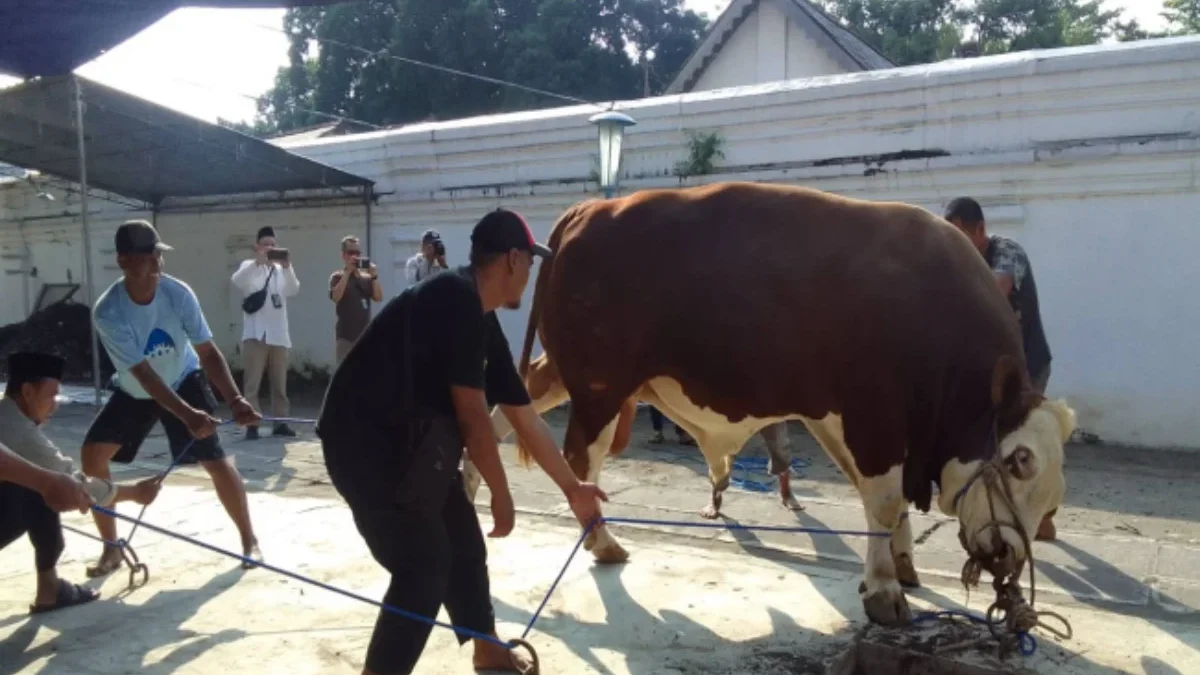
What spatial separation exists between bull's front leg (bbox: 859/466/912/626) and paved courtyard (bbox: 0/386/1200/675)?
13 cm

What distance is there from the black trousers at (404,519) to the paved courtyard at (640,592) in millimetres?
692

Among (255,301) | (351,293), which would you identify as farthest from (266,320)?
(351,293)

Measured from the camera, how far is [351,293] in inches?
387

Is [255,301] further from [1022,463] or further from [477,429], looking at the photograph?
[1022,463]

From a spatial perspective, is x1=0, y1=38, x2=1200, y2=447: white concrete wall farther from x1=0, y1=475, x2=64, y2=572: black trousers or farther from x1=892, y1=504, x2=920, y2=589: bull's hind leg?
x1=0, y1=475, x2=64, y2=572: black trousers

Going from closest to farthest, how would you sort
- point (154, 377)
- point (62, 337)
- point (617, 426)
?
1. point (154, 377)
2. point (617, 426)
3. point (62, 337)

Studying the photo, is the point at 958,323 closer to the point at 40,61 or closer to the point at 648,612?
the point at 648,612

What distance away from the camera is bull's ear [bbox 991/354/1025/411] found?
13.0ft

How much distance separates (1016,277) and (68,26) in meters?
6.55

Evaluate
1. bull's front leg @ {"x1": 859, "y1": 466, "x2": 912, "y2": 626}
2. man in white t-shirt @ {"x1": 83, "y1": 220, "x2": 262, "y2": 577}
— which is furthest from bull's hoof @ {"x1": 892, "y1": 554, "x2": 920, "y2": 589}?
man in white t-shirt @ {"x1": 83, "y1": 220, "x2": 262, "y2": 577}

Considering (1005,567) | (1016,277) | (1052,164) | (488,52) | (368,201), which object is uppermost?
(488,52)

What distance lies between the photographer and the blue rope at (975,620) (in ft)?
12.9

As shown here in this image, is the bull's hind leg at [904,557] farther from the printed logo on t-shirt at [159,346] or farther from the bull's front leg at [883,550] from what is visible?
the printed logo on t-shirt at [159,346]

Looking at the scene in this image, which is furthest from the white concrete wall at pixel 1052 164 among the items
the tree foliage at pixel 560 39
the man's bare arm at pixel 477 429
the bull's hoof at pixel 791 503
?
the tree foliage at pixel 560 39
